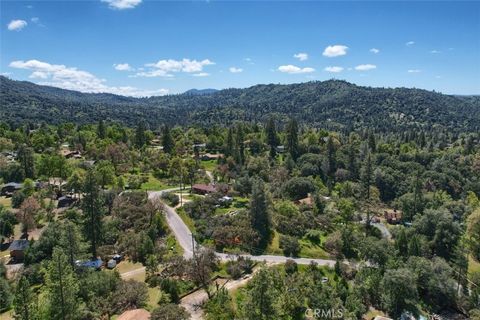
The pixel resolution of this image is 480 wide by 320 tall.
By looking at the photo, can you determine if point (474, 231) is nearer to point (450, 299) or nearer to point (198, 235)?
point (450, 299)

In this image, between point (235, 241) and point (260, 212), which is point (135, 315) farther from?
point (260, 212)

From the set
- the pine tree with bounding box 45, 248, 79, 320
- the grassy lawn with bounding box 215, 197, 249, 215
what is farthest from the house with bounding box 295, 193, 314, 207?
the pine tree with bounding box 45, 248, 79, 320

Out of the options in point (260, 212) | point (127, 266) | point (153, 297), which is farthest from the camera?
point (260, 212)

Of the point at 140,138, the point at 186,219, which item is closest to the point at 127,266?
the point at 186,219

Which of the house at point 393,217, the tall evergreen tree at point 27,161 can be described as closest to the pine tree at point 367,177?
the house at point 393,217

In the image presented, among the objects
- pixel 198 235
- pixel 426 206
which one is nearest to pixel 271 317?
pixel 198 235

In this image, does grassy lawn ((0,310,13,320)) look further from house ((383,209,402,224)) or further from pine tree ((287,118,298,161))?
pine tree ((287,118,298,161))
